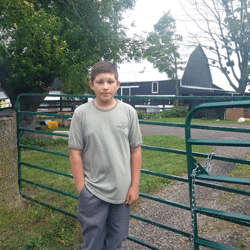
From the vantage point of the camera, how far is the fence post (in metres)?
4.29

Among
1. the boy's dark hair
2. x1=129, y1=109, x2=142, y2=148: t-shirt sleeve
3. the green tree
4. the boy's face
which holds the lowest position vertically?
x1=129, y1=109, x2=142, y2=148: t-shirt sleeve

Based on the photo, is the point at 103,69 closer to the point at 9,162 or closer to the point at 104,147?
the point at 104,147

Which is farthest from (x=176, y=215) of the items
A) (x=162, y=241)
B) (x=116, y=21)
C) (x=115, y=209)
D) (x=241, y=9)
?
(x=241, y=9)

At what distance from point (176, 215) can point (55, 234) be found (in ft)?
5.13

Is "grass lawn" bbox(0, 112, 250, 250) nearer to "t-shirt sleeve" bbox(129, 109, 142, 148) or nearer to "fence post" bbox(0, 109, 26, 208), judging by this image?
"fence post" bbox(0, 109, 26, 208)

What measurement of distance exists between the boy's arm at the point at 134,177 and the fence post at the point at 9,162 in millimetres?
2497

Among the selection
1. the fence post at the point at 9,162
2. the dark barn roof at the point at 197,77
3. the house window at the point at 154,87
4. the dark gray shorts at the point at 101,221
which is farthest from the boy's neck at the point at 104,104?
the house window at the point at 154,87

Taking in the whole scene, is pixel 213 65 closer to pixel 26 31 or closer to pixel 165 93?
pixel 165 93

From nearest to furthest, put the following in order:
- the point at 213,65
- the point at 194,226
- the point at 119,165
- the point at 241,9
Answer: the point at 119,165
the point at 194,226
the point at 241,9
the point at 213,65

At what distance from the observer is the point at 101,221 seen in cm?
233

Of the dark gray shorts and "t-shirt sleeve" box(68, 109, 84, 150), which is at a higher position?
"t-shirt sleeve" box(68, 109, 84, 150)

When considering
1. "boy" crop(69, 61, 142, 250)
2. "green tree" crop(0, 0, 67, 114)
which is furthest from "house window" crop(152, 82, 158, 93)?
"boy" crop(69, 61, 142, 250)

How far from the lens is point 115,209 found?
2375 millimetres

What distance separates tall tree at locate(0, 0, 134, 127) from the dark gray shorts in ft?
20.9
